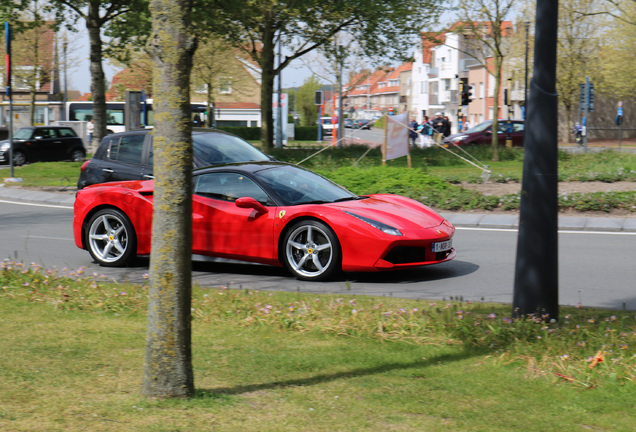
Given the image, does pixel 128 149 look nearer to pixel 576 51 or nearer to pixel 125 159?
pixel 125 159

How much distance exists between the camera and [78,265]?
1008 centimetres

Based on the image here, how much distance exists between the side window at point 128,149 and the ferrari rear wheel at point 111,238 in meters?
2.74

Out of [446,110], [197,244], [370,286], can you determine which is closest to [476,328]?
[370,286]

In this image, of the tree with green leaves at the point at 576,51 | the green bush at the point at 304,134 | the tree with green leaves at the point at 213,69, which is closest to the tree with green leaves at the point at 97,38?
the tree with green leaves at the point at 213,69

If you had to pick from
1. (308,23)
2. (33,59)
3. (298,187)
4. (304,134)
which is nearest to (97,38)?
(308,23)

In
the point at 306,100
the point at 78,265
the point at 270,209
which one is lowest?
the point at 78,265

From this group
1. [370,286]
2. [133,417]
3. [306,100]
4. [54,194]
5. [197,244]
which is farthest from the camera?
[306,100]

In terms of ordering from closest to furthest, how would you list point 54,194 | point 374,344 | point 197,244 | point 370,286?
point 374,344 < point 370,286 < point 197,244 < point 54,194

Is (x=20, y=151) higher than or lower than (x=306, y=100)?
lower

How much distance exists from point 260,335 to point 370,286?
2.61m

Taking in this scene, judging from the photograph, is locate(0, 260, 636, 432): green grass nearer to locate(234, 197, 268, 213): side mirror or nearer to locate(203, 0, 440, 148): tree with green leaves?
locate(234, 197, 268, 213): side mirror

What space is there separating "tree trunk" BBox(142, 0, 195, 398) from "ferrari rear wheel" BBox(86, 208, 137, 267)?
5.45 m

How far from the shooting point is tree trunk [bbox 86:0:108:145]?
22.7 meters

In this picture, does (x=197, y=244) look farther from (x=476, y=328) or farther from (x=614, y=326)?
(x=614, y=326)
